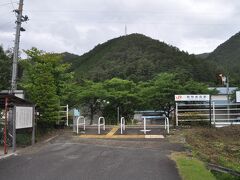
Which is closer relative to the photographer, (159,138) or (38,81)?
(159,138)

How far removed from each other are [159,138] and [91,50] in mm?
73609

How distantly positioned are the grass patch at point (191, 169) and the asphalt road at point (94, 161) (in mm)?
200

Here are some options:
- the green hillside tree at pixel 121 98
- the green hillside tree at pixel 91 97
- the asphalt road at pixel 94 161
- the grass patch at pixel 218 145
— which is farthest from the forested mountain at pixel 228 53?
the asphalt road at pixel 94 161

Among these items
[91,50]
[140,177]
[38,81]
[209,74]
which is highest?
[91,50]

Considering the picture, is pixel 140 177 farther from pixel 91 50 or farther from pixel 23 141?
pixel 91 50

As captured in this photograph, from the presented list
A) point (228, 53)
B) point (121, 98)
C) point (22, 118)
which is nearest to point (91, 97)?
point (121, 98)

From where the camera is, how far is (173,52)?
70.6 m

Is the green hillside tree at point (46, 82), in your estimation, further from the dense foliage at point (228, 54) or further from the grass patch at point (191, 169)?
the dense foliage at point (228, 54)

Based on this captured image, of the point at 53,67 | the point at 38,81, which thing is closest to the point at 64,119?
the point at 53,67

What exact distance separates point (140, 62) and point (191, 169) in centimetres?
5230

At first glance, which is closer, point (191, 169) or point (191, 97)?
point (191, 169)

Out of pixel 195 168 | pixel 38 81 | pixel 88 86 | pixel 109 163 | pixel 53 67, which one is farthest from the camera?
pixel 88 86

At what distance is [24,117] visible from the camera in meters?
15.9

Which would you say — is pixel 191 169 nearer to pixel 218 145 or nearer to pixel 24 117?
pixel 218 145
